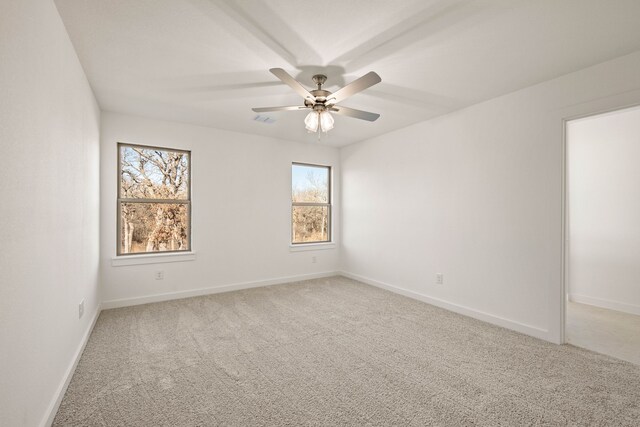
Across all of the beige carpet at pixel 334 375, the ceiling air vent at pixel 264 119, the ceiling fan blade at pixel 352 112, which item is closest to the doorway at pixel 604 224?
the beige carpet at pixel 334 375

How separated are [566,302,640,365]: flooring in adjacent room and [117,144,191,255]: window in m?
4.79

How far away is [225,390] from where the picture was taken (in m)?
2.06

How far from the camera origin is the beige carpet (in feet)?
5.95

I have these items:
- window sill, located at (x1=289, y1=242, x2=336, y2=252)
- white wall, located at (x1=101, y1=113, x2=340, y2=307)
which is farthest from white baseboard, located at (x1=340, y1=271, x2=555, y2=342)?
white wall, located at (x1=101, y1=113, x2=340, y2=307)

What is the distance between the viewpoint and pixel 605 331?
10.1 ft

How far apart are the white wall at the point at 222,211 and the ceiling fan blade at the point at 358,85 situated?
7.97 feet

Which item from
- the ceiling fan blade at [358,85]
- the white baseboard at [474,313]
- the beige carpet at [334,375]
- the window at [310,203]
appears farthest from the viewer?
the window at [310,203]

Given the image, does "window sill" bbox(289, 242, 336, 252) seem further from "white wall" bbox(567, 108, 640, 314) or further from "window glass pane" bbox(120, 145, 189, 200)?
"white wall" bbox(567, 108, 640, 314)

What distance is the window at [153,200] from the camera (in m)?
3.93

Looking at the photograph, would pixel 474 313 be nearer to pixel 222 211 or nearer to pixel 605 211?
pixel 605 211

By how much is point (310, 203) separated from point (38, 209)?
412 cm

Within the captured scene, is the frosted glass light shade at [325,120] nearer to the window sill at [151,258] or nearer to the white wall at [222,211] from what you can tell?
the white wall at [222,211]

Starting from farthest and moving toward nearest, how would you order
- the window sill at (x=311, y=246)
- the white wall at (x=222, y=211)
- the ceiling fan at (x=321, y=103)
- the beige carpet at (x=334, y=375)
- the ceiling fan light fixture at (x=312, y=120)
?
the window sill at (x=311, y=246)
the white wall at (x=222, y=211)
the ceiling fan light fixture at (x=312, y=120)
the ceiling fan at (x=321, y=103)
the beige carpet at (x=334, y=375)

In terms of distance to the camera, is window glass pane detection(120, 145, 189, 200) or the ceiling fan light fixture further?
window glass pane detection(120, 145, 189, 200)
